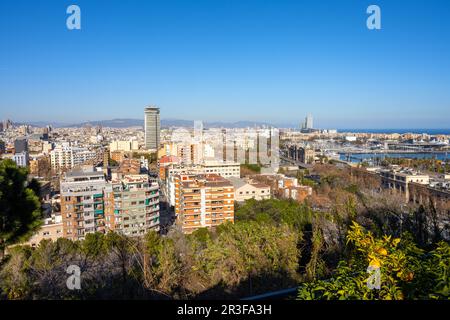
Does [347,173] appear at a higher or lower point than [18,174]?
lower

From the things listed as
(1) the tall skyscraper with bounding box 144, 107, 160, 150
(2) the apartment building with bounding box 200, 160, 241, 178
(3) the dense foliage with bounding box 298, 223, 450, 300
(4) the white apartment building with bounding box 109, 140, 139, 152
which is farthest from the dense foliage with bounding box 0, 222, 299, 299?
(1) the tall skyscraper with bounding box 144, 107, 160, 150

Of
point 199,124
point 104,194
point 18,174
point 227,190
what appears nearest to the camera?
point 18,174

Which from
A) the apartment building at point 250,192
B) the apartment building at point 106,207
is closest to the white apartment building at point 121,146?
the apartment building at point 250,192

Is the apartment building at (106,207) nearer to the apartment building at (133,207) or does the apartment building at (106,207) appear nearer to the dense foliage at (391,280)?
the apartment building at (133,207)

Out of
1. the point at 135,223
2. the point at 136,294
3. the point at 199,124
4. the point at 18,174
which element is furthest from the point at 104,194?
the point at 199,124

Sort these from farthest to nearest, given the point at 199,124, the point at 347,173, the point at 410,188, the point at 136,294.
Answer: the point at 199,124
the point at 347,173
the point at 410,188
the point at 136,294
